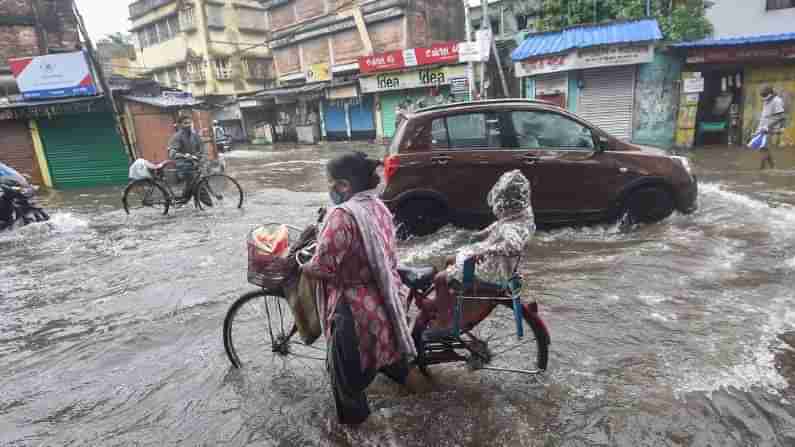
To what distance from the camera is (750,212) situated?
6672mm

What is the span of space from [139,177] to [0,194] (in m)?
2.35

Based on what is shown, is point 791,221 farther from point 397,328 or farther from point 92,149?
point 92,149

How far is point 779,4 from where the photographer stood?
12781 mm

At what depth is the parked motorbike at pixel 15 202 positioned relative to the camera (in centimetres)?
838

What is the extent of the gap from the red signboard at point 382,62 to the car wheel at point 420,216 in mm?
17369

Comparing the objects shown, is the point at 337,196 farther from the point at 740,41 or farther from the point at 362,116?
the point at 362,116

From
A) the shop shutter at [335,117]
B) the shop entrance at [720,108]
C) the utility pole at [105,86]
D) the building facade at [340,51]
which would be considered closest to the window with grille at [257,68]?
the building facade at [340,51]

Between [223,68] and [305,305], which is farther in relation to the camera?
[223,68]

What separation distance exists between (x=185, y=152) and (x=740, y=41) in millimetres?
14721

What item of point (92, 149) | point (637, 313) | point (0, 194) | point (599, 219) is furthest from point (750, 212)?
point (92, 149)

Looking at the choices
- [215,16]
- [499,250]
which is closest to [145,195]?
[499,250]

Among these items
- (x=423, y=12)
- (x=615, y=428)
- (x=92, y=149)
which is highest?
(x=423, y=12)

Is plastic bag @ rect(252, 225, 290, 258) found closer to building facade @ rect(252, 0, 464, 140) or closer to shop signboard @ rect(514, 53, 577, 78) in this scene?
shop signboard @ rect(514, 53, 577, 78)

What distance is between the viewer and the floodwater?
8.90 ft
